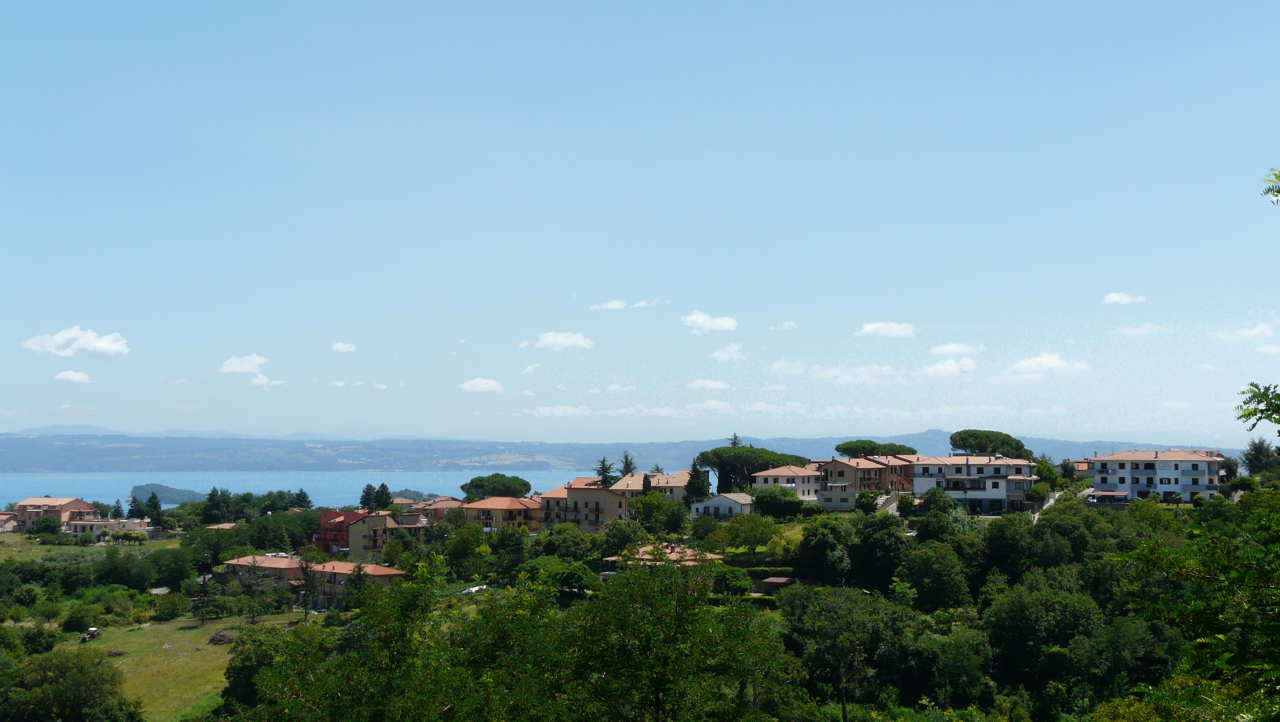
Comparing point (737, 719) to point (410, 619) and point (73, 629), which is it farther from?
point (73, 629)

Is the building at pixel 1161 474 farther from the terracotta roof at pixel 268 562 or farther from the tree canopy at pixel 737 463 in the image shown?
the terracotta roof at pixel 268 562

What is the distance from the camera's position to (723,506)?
82125 millimetres

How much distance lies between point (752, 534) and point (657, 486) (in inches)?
1038

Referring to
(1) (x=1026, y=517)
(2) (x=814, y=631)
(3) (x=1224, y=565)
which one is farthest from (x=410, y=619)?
(1) (x=1026, y=517)

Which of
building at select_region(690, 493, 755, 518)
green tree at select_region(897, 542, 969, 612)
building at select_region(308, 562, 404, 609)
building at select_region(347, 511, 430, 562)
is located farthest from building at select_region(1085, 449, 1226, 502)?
building at select_region(347, 511, 430, 562)

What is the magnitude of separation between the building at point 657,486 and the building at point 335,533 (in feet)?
93.1

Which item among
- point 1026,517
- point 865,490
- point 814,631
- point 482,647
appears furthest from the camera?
point 865,490

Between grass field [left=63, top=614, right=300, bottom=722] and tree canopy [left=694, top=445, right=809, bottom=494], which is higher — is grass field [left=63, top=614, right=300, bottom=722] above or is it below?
below

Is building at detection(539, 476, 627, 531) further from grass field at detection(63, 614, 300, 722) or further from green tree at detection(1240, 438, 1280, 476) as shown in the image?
green tree at detection(1240, 438, 1280, 476)

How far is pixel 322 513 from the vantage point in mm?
109000

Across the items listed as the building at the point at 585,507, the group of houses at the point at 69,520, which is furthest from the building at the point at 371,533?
the group of houses at the point at 69,520

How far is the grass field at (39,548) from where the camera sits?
319 feet

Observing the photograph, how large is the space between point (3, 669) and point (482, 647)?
46.5m

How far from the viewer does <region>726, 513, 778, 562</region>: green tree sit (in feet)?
220
